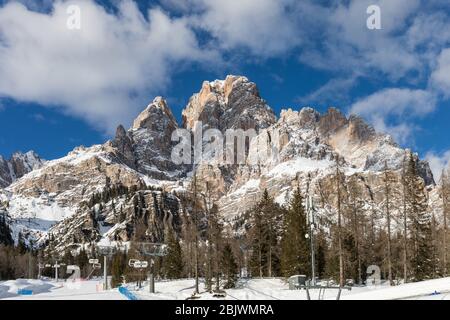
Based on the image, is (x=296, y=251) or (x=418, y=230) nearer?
(x=296, y=251)

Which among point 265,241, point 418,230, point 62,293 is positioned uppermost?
point 418,230

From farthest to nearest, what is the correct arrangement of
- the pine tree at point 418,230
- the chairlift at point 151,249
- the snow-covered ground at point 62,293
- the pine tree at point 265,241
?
1. the pine tree at point 265,241
2. the pine tree at point 418,230
3. the chairlift at point 151,249
4. the snow-covered ground at point 62,293

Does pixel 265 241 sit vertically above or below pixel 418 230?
below

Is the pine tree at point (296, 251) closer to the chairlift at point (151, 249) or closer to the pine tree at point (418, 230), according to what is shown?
the pine tree at point (418, 230)

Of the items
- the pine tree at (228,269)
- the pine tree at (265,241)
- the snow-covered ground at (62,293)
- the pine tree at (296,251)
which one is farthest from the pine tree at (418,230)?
the snow-covered ground at (62,293)

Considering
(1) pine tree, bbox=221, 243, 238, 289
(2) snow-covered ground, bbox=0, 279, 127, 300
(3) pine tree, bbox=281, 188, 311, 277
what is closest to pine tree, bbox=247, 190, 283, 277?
(3) pine tree, bbox=281, 188, 311, 277

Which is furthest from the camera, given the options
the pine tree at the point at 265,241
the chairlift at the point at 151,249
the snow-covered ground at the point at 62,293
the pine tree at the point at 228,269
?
the pine tree at the point at 265,241

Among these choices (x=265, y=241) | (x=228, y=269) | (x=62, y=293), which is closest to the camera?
(x=62, y=293)

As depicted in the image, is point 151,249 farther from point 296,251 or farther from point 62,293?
point 296,251

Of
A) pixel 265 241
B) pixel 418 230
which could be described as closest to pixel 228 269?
pixel 265 241

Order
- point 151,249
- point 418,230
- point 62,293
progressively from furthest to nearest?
point 418,230 → point 151,249 → point 62,293

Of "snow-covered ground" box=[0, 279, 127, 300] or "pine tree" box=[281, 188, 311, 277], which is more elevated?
"pine tree" box=[281, 188, 311, 277]

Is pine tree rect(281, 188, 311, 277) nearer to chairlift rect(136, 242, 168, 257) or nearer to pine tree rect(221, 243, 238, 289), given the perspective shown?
pine tree rect(221, 243, 238, 289)
